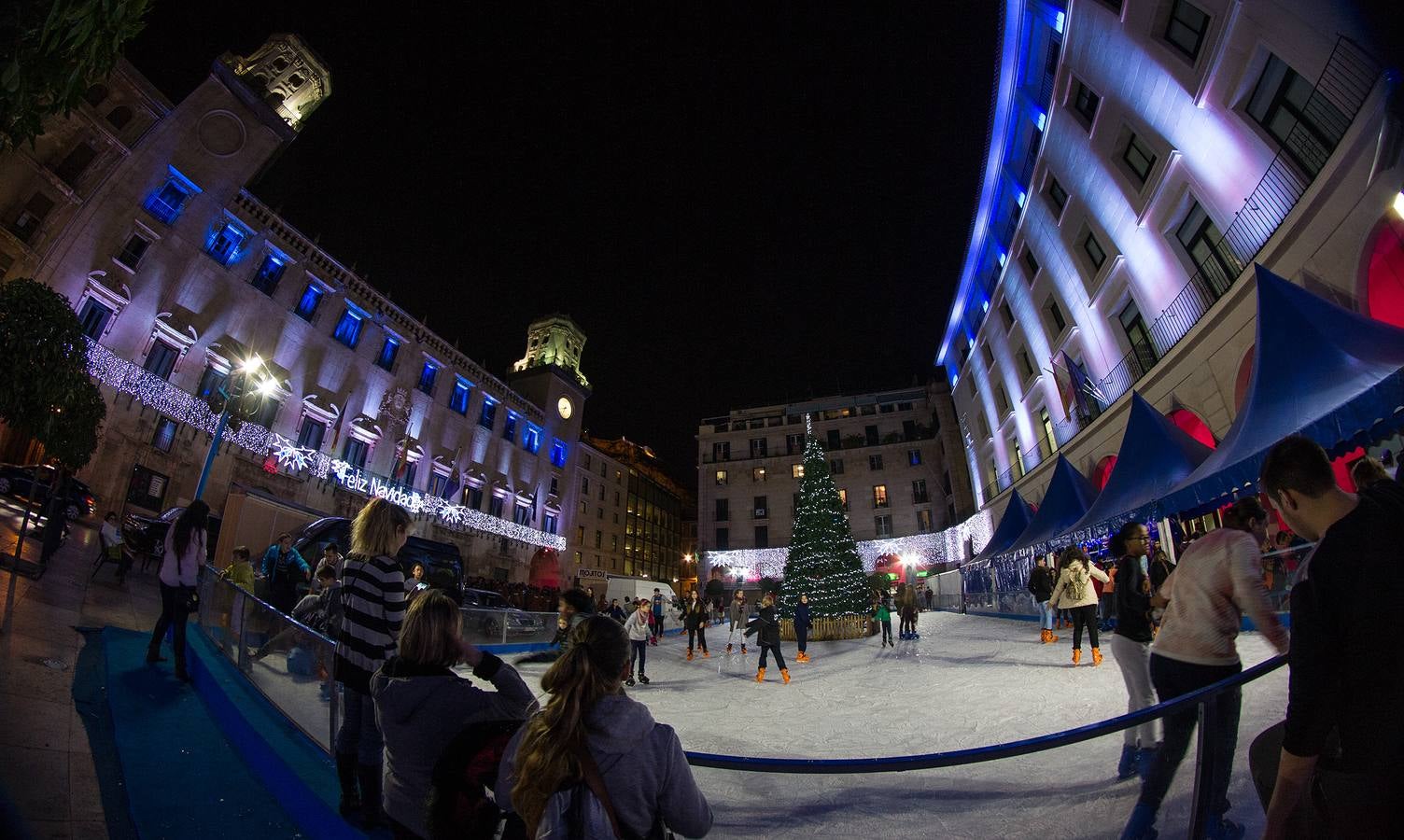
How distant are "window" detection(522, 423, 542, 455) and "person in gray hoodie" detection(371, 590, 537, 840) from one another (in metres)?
39.2

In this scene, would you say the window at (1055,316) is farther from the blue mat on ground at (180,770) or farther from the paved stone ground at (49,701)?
the paved stone ground at (49,701)

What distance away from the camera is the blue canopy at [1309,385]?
6.91 meters

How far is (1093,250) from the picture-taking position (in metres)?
17.5

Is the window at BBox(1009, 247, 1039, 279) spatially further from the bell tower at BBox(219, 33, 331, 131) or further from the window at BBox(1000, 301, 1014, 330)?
the bell tower at BBox(219, 33, 331, 131)

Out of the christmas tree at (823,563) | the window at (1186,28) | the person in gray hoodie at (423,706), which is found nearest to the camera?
the person in gray hoodie at (423,706)

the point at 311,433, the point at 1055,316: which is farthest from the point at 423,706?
the point at 311,433

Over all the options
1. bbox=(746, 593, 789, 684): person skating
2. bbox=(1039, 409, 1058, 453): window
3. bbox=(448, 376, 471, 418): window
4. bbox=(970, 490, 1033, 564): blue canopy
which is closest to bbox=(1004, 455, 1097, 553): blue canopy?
bbox=(970, 490, 1033, 564): blue canopy

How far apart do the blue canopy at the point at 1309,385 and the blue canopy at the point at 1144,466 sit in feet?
6.47

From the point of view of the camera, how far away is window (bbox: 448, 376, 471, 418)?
34875 mm

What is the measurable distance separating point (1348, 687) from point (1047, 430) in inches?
937

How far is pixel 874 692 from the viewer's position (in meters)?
8.62

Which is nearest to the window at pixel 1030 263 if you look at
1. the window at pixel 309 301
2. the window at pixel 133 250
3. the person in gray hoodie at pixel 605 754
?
the person in gray hoodie at pixel 605 754

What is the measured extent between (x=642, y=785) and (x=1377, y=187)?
13250mm

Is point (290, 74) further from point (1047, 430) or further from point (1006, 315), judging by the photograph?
point (1047, 430)
